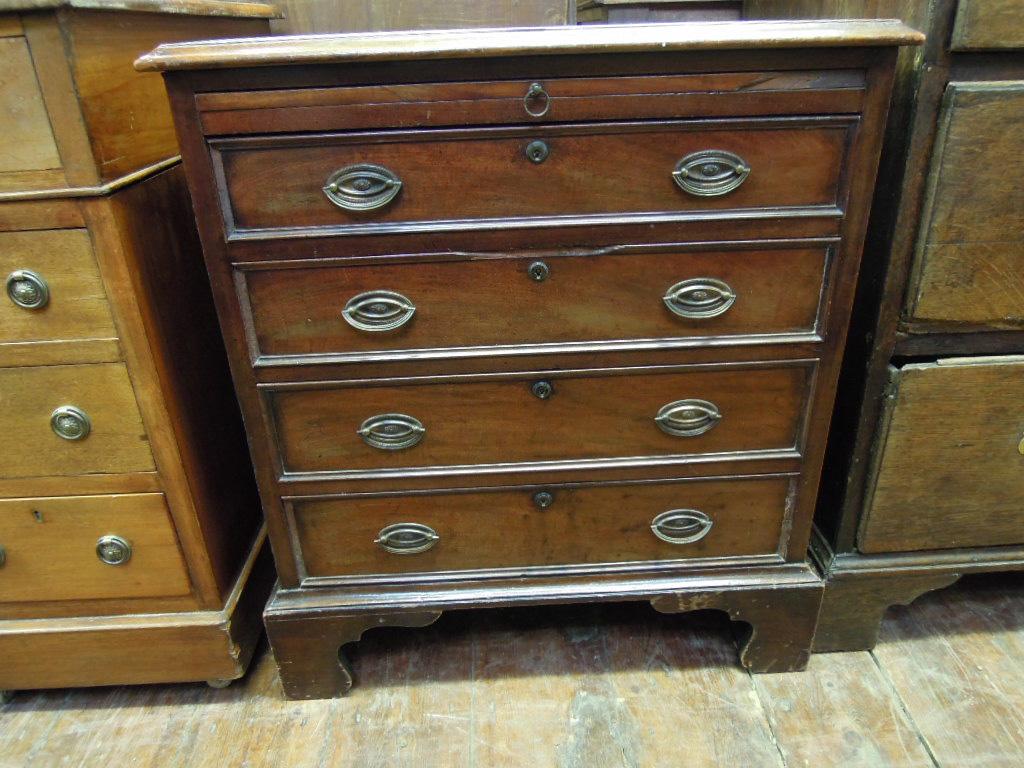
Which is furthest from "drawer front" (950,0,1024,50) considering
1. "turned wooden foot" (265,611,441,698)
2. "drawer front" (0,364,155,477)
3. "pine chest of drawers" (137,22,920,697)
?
"drawer front" (0,364,155,477)

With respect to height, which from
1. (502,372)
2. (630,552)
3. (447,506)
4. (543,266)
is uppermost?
(543,266)

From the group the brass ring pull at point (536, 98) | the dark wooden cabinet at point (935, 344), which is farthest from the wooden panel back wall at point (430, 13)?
the brass ring pull at point (536, 98)

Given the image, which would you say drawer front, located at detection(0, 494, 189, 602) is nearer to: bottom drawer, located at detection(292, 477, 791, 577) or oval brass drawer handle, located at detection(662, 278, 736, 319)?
bottom drawer, located at detection(292, 477, 791, 577)

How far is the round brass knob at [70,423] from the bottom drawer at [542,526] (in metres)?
0.36

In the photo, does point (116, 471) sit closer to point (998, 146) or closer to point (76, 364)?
point (76, 364)

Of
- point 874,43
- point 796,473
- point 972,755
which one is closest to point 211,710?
point 796,473

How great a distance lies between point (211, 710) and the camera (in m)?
1.36

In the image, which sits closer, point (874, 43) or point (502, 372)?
point (874, 43)

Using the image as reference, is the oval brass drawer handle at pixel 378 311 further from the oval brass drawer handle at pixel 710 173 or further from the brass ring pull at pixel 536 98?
the oval brass drawer handle at pixel 710 173

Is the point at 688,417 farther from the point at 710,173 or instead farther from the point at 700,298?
the point at 710,173

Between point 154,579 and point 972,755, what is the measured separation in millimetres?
1466

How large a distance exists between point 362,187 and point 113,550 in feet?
2.56

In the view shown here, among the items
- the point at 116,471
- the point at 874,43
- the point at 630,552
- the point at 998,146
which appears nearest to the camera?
the point at 874,43

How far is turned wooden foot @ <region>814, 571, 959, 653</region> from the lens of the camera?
135 cm
